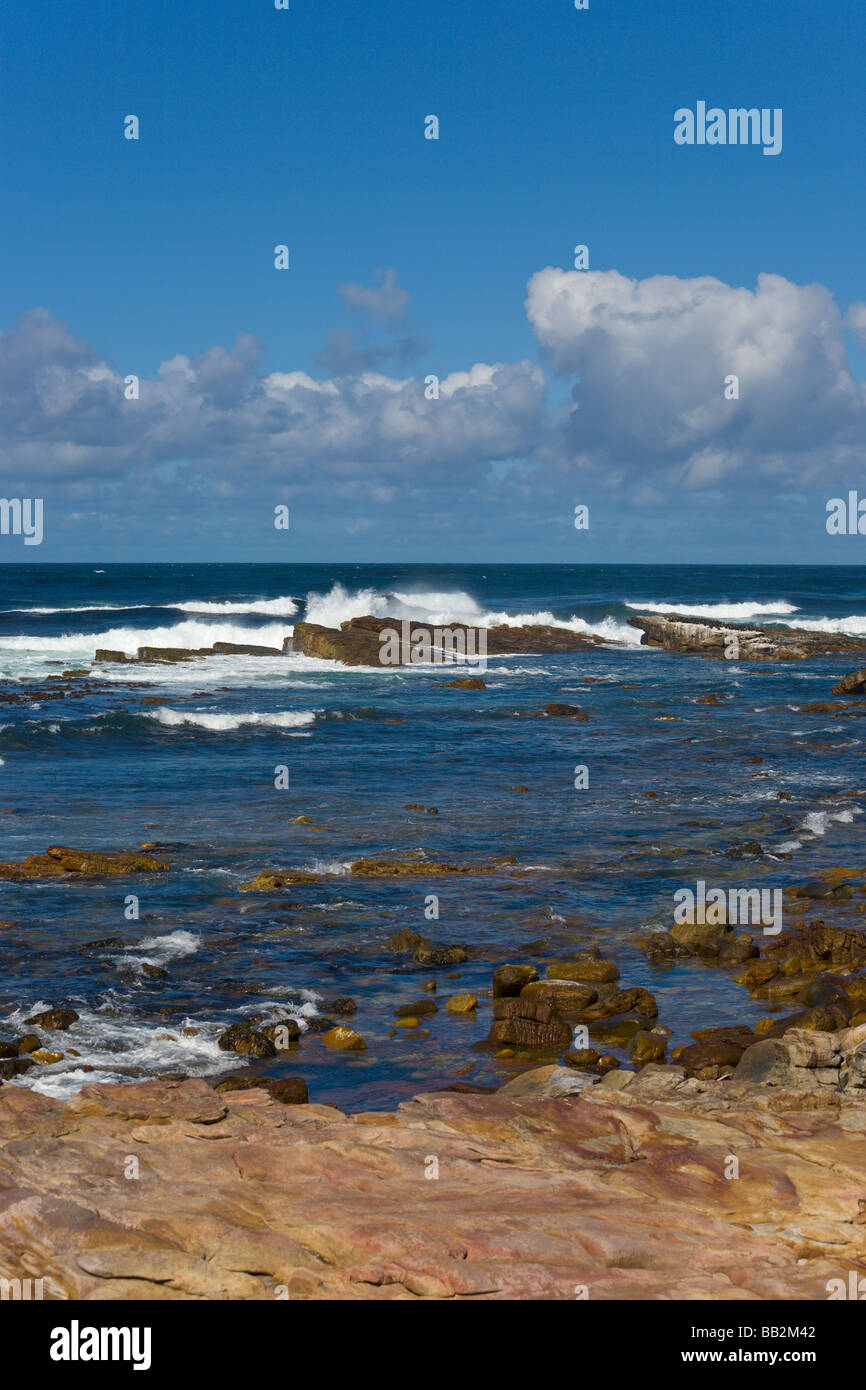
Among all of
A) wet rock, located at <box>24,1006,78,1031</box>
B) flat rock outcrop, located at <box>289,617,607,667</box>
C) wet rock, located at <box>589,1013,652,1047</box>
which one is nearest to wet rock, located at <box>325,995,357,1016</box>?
wet rock, located at <box>589,1013,652,1047</box>

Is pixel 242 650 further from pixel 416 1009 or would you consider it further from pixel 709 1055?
pixel 709 1055

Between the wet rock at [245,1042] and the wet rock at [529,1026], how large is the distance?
2782mm

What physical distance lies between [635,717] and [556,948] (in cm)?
2577

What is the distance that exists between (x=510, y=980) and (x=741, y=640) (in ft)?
175

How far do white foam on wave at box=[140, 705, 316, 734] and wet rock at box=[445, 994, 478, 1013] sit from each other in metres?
23.9

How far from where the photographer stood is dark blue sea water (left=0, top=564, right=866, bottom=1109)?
50.1 ft

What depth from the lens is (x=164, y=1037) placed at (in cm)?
1424

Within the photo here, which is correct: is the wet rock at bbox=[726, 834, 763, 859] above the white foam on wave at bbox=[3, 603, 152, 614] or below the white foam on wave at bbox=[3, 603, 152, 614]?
below

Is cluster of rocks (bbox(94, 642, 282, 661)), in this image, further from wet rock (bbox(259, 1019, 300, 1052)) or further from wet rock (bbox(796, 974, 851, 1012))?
wet rock (bbox(796, 974, 851, 1012))

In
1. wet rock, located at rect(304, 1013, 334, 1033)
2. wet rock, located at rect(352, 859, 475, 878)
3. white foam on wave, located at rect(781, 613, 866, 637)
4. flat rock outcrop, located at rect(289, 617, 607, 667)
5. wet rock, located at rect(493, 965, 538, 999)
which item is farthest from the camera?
white foam on wave, located at rect(781, 613, 866, 637)

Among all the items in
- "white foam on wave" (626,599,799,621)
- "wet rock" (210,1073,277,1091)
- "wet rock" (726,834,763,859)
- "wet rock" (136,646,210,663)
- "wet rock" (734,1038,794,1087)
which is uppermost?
"white foam on wave" (626,599,799,621)

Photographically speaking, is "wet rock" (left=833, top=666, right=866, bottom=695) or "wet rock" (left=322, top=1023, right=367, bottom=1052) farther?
"wet rock" (left=833, top=666, right=866, bottom=695)

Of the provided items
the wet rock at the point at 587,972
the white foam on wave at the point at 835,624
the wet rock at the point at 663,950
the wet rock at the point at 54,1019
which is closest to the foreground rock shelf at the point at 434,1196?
the wet rock at the point at 54,1019
